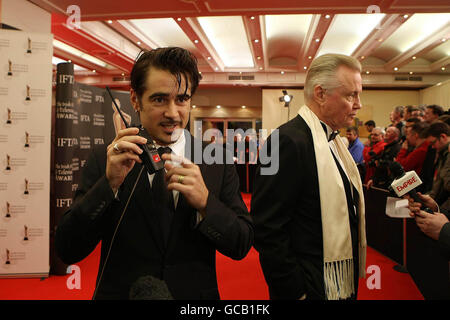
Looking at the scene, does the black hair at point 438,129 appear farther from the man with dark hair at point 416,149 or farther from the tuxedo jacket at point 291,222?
the tuxedo jacket at point 291,222

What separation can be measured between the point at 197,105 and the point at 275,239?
1164cm

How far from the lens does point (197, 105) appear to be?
12531mm

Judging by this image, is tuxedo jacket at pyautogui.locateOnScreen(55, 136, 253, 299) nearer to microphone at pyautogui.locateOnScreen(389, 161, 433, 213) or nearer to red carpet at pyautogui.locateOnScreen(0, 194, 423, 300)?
microphone at pyautogui.locateOnScreen(389, 161, 433, 213)

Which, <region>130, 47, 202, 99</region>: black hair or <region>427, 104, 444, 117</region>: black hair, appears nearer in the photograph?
<region>130, 47, 202, 99</region>: black hair

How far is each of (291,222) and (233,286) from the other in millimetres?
2022

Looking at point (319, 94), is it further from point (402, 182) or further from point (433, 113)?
point (433, 113)

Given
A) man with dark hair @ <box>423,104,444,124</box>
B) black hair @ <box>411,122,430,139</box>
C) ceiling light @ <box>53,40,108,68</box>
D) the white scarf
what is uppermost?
ceiling light @ <box>53,40,108,68</box>

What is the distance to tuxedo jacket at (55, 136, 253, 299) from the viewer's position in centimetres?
80

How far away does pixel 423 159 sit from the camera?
346 centimetres

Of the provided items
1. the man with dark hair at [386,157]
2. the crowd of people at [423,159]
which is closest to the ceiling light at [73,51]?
the crowd of people at [423,159]

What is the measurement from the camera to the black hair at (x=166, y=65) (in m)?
0.85

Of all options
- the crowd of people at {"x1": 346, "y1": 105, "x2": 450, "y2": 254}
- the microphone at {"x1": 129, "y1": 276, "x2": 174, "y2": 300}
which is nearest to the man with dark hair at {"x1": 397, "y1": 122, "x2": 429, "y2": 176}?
the crowd of people at {"x1": 346, "y1": 105, "x2": 450, "y2": 254}

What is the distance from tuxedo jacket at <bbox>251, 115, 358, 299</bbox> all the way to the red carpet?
5.58ft
